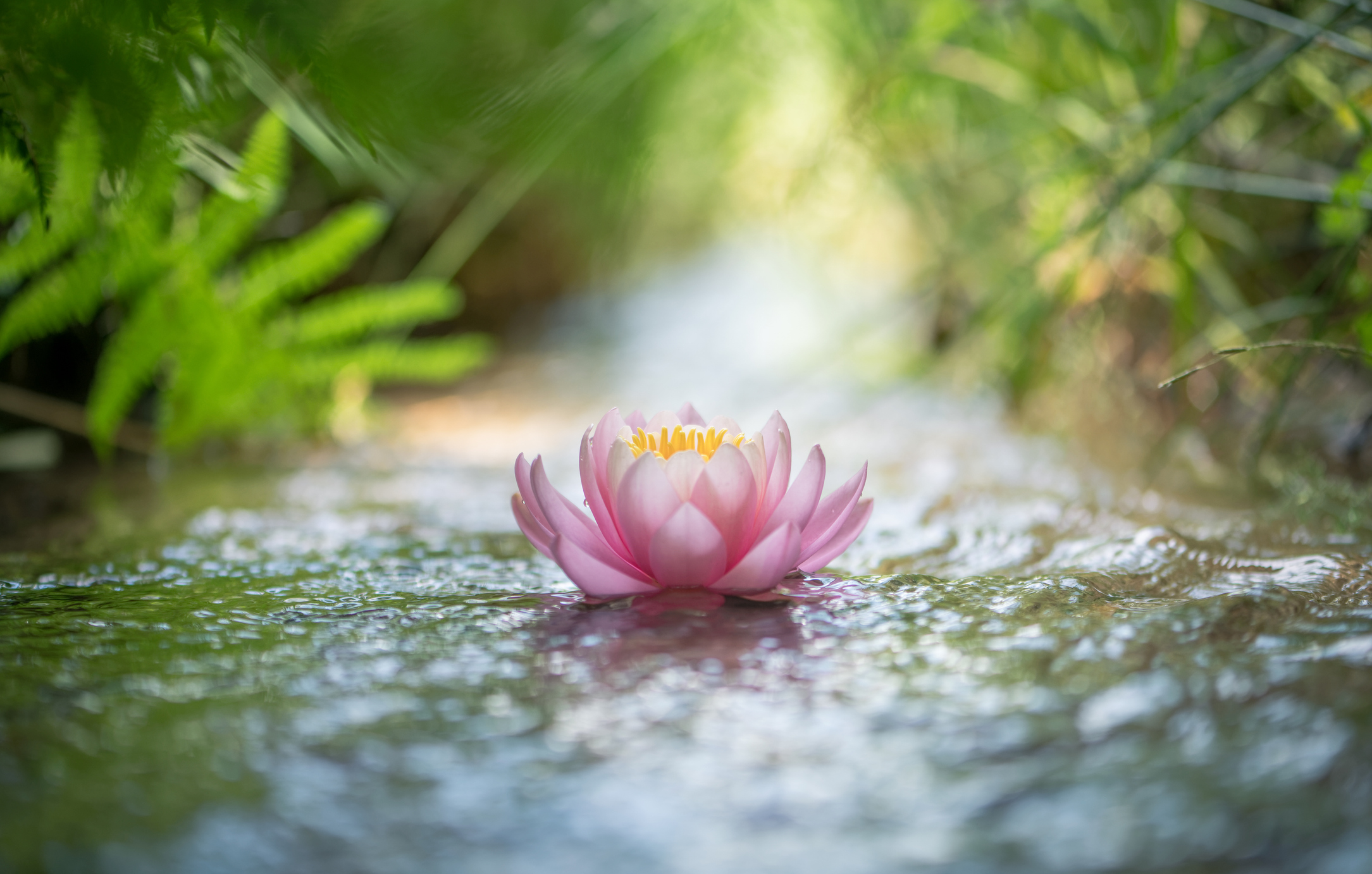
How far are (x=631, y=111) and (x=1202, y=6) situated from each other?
1.07m

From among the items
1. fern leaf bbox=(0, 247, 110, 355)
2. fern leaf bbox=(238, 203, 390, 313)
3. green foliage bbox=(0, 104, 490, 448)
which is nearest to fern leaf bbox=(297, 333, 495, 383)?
green foliage bbox=(0, 104, 490, 448)

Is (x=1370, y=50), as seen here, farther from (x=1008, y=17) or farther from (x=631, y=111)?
(x=631, y=111)

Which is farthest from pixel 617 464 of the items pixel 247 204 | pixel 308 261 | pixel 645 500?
pixel 308 261

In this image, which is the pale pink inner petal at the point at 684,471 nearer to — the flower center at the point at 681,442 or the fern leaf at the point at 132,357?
the flower center at the point at 681,442

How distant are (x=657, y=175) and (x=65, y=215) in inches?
43.5

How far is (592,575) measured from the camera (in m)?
0.81

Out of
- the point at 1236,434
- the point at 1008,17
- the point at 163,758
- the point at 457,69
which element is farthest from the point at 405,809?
the point at 1008,17

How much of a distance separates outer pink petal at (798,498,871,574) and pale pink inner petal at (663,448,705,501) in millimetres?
132

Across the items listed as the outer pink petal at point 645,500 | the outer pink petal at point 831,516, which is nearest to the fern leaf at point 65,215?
the outer pink petal at point 645,500

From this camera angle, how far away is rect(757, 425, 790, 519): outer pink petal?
2.84 feet

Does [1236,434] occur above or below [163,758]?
above

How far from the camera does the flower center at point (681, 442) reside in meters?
0.88

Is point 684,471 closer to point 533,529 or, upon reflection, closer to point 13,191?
point 533,529

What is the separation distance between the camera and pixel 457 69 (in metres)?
0.92
